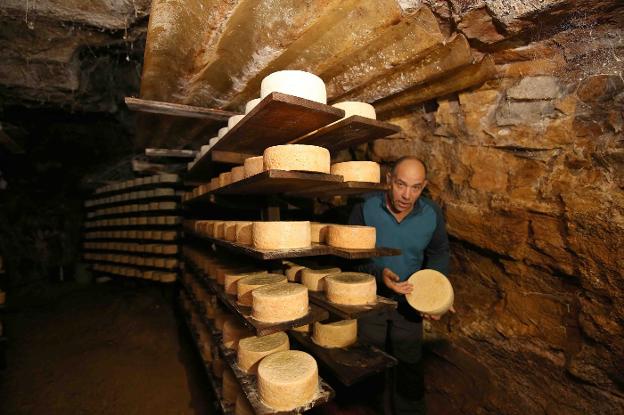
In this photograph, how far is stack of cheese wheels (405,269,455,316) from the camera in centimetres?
229

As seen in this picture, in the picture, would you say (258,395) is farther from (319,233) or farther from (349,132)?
(349,132)

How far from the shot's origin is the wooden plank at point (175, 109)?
306 cm

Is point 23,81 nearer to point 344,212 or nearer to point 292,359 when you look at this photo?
point 344,212

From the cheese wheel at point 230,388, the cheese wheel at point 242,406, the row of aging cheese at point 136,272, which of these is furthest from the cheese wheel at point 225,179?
the row of aging cheese at point 136,272

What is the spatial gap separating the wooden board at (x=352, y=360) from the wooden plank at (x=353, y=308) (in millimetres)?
531

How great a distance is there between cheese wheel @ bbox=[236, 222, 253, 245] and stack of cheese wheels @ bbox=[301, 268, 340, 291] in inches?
25.1

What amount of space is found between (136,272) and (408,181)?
601 cm

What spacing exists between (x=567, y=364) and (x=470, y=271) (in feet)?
3.35

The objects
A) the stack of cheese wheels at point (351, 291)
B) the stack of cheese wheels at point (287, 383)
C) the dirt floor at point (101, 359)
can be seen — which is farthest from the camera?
the dirt floor at point (101, 359)

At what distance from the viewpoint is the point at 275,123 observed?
2.15 meters

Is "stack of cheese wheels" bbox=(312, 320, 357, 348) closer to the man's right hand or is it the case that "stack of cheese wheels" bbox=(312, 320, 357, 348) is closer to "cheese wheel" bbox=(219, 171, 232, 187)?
the man's right hand

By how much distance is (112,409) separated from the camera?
3.19 m

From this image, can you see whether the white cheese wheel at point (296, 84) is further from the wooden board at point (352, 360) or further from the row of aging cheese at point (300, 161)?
the wooden board at point (352, 360)

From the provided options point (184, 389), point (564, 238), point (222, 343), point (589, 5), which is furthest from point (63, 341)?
point (589, 5)
